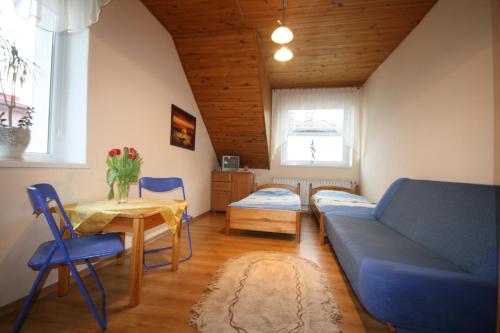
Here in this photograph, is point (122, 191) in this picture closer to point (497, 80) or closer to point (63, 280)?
point (63, 280)

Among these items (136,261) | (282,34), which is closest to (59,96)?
(136,261)

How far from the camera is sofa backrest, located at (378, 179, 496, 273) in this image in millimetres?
1203

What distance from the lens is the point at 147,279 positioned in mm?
1791

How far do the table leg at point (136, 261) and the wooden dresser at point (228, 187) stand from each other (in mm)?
3045

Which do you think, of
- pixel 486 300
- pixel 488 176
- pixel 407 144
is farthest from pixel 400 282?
pixel 407 144

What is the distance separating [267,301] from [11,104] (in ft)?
6.97

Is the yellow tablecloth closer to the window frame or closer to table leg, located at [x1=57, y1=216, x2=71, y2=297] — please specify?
table leg, located at [x1=57, y1=216, x2=71, y2=297]

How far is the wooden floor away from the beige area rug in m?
0.09

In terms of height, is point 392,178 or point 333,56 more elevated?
point 333,56

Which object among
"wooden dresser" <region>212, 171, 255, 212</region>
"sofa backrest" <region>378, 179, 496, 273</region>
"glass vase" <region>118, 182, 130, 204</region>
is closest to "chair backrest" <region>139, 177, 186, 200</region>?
"glass vase" <region>118, 182, 130, 204</region>

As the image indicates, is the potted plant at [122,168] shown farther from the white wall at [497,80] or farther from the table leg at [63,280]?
the white wall at [497,80]

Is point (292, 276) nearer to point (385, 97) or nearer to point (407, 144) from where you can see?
point (407, 144)

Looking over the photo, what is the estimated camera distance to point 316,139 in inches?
186

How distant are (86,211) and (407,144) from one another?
127 inches
